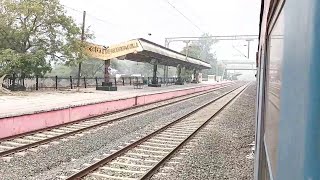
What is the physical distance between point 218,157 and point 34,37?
894 inches

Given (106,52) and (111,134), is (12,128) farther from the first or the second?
(106,52)

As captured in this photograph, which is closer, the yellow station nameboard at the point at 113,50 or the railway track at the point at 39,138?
the railway track at the point at 39,138

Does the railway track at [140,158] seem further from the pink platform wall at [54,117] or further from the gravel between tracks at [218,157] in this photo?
the pink platform wall at [54,117]

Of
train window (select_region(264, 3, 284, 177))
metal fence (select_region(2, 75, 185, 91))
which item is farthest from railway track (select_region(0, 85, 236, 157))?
metal fence (select_region(2, 75, 185, 91))

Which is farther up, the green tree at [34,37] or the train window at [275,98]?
the green tree at [34,37]

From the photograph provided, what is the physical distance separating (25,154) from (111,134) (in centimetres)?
334

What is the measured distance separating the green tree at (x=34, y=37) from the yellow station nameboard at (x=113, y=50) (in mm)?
1028

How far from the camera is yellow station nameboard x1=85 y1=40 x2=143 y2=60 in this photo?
86.4 feet

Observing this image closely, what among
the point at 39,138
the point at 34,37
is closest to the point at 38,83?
the point at 34,37

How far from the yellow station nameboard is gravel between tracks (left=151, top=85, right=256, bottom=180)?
14.2 m

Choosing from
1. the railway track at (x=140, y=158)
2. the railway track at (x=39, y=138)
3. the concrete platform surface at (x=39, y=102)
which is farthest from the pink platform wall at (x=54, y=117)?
the railway track at (x=140, y=158)

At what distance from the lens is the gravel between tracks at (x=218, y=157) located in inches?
275

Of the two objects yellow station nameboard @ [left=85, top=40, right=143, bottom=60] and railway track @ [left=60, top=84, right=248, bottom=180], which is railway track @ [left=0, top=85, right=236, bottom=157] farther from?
yellow station nameboard @ [left=85, top=40, right=143, bottom=60]

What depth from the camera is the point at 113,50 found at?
27.8m
